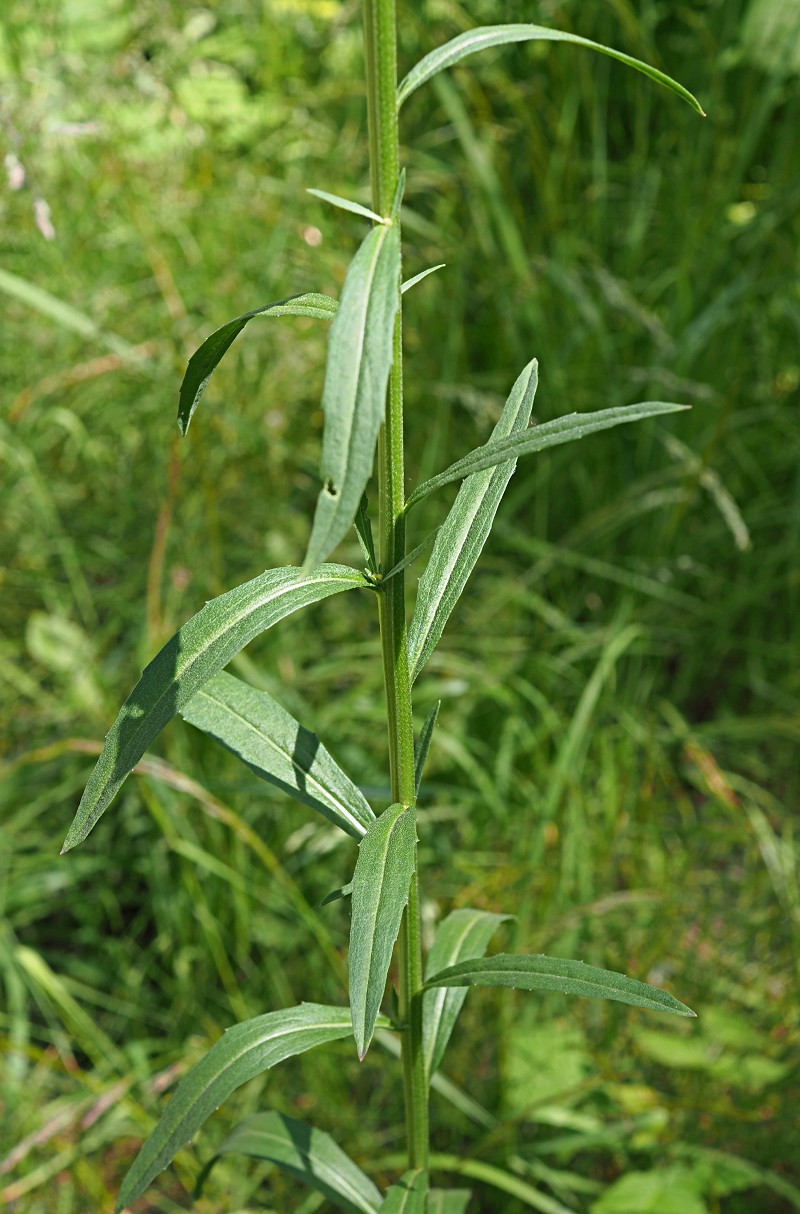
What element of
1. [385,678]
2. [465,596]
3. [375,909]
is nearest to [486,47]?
[385,678]

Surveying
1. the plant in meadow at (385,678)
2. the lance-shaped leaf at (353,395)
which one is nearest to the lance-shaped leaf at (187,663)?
the plant in meadow at (385,678)

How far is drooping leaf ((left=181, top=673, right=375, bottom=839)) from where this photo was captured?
705 mm

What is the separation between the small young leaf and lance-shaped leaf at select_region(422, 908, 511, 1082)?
0.09 meters

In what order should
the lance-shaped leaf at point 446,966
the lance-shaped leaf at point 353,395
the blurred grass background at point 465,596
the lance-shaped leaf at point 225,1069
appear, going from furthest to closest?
the blurred grass background at point 465,596
the lance-shaped leaf at point 446,966
the lance-shaped leaf at point 225,1069
the lance-shaped leaf at point 353,395

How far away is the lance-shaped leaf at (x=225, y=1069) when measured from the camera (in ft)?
2.13

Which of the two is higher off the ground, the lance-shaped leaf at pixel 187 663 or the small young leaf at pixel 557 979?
the lance-shaped leaf at pixel 187 663

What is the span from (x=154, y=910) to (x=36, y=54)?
5.42 ft

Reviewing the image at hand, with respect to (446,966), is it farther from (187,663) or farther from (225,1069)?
(187,663)

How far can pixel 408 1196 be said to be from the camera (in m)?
0.74

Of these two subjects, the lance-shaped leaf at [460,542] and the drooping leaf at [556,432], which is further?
the lance-shaped leaf at [460,542]

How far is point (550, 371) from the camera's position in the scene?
2016 millimetres

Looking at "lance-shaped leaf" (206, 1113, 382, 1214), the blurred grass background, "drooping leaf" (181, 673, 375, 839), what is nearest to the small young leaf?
"drooping leaf" (181, 673, 375, 839)

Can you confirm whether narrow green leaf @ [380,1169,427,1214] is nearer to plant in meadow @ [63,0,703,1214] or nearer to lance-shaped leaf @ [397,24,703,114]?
plant in meadow @ [63,0,703,1214]

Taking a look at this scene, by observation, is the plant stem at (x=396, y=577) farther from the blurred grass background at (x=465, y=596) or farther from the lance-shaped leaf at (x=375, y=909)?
the blurred grass background at (x=465, y=596)
